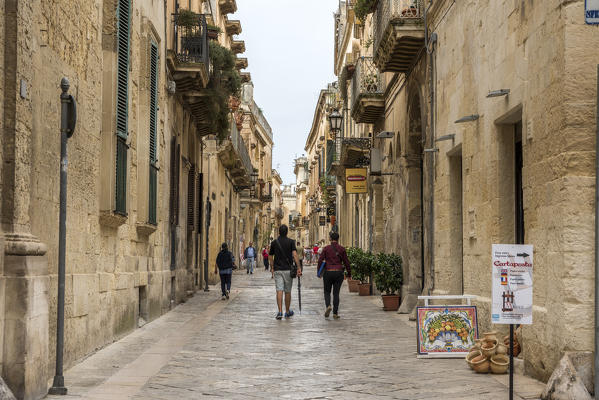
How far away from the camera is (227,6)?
37.8 metres

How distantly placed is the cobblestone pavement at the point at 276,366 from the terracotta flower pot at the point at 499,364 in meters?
0.17

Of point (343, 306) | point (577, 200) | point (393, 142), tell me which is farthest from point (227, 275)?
point (577, 200)

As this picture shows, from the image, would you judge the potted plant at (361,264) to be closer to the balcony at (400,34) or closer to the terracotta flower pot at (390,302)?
the terracotta flower pot at (390,302)

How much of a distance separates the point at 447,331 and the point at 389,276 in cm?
840

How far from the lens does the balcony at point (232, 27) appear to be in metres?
41.5

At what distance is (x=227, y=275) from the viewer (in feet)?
74.9

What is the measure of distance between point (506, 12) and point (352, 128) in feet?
92.0

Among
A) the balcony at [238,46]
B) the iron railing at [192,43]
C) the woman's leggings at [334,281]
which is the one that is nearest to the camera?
the woman's leggings at [334,281]

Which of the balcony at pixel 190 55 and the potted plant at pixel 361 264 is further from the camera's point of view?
the potted plant at pixel 361 264

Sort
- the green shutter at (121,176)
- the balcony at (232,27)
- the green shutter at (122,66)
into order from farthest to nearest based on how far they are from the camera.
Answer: the balcony at (232,27) < the green shutter at (122,66) < the green shutter at (121,176)

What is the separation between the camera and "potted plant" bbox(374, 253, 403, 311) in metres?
19.3

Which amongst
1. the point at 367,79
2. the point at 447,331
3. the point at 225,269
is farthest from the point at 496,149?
the point at 367,79

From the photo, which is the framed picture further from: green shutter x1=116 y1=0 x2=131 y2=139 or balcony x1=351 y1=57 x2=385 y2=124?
balcony x1=351 y1=57 x2=385 y2=124

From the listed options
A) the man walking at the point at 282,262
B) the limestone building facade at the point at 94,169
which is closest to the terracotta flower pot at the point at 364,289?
the limestone building facade at the point at 94,169
